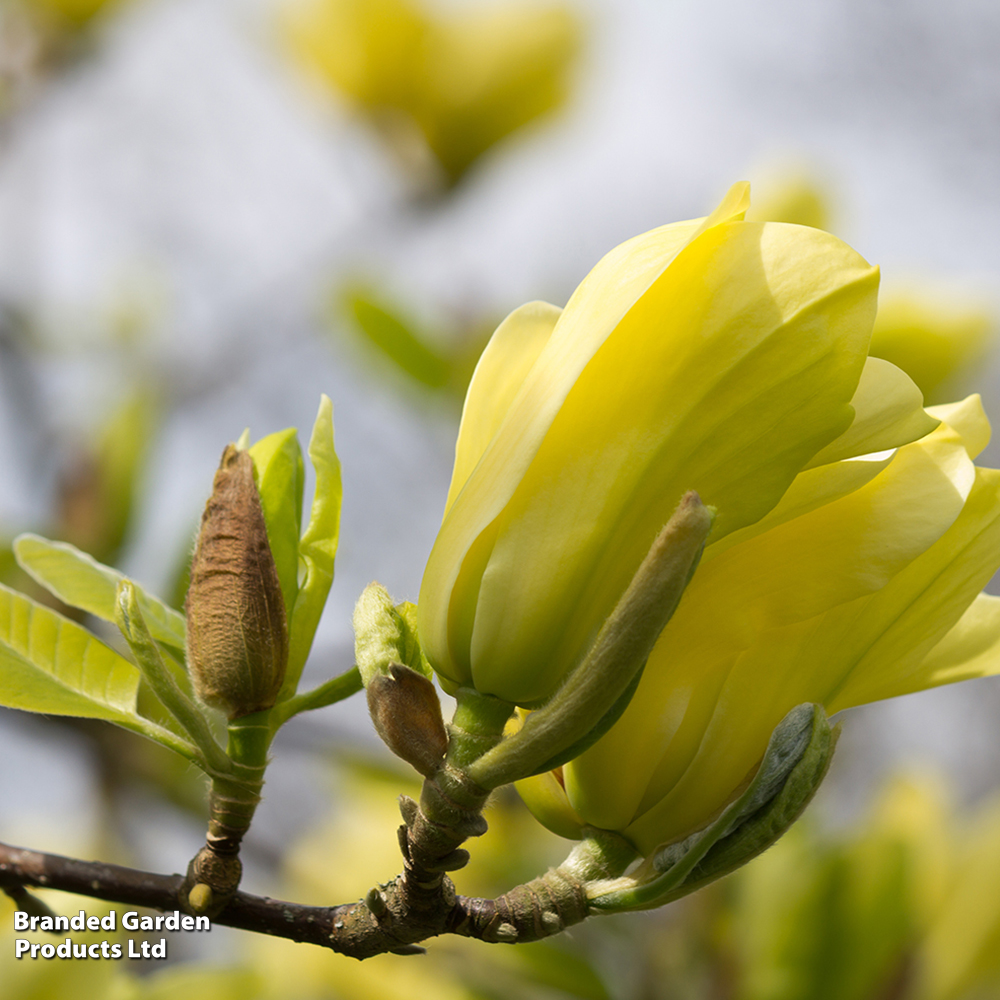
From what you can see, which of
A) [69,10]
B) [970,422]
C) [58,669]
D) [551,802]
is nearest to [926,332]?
[970,422]

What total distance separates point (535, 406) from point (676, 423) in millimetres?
48

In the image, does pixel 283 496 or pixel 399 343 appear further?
pixel 399 343

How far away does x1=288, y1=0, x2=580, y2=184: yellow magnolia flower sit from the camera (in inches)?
60.7

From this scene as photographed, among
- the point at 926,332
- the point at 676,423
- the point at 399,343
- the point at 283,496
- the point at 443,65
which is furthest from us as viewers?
the point at 443,65

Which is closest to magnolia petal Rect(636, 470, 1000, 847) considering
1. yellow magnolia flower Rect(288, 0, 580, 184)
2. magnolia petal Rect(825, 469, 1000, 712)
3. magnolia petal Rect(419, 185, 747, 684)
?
magnolia petal Rect(825, 469, 1000, 712)

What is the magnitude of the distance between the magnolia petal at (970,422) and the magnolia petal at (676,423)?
0.31 ft

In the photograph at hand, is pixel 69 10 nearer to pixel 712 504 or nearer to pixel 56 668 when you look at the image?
pixel 56 668

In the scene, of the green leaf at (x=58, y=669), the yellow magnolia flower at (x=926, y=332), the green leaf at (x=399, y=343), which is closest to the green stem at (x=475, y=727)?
the green leaf at (x=58, y=669)

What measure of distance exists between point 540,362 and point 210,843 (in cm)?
23

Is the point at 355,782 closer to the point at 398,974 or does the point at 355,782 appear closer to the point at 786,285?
the point at 398,974

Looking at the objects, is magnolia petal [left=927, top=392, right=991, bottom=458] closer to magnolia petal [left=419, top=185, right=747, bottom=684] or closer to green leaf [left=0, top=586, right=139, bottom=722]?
magnolia petal [left=419, top=185, right=747, bottom=684]

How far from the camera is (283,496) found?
17.4 inches

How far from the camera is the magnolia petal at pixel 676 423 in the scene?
1.09 ft

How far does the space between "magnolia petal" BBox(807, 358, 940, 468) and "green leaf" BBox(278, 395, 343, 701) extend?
192 mm
